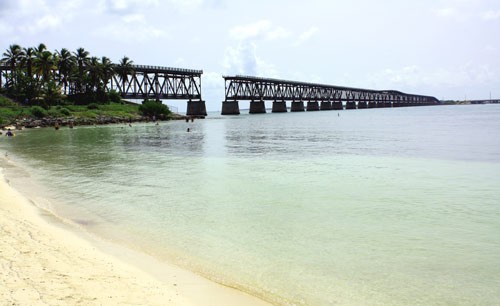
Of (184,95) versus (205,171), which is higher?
(184,95)

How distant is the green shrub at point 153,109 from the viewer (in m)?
120

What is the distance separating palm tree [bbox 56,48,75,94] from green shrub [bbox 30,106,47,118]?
787 inches

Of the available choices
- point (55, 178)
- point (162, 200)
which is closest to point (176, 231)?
point (162, 200)

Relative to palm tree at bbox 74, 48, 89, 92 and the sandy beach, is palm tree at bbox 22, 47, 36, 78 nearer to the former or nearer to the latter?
palm tree at bbox 74, 48, 89, 92

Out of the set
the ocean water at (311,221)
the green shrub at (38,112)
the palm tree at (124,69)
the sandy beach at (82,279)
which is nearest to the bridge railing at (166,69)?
the palm tree at (124,69)

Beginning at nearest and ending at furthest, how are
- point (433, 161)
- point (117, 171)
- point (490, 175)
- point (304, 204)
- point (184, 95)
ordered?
point (304, 204), point (490, 175), point (117, 171), point (433, 161), point (184, 95)

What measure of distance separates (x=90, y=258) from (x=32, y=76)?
339ft

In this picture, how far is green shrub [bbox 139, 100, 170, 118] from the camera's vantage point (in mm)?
119806

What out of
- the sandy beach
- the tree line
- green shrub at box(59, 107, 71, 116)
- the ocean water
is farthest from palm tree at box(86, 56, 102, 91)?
the sandy beach

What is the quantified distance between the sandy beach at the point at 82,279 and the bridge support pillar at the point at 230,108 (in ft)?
601

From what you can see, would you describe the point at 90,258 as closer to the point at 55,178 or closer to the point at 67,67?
the point at 55,178

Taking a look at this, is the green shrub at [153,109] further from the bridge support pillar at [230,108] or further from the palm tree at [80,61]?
the bridge support pillar at [230,108]

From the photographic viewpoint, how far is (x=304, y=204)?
54.4 ft

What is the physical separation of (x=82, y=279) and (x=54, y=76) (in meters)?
110
